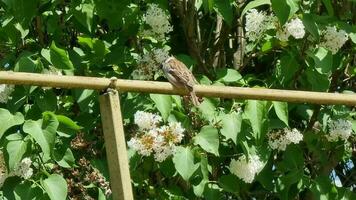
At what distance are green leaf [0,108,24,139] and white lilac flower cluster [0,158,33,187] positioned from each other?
13cm

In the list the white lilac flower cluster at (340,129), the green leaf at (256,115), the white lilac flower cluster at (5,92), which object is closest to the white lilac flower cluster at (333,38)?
the white lilac flower cluster at (340,129)

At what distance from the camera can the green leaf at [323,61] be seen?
10.3ft

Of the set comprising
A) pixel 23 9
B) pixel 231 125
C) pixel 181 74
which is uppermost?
pixel 23 9

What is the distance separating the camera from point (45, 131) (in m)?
2.69

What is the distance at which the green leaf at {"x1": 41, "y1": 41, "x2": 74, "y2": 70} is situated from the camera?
9.77 feet

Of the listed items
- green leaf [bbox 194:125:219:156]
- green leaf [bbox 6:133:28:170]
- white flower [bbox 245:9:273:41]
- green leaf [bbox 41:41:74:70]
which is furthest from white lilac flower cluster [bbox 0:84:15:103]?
white flower [bbox 245:9:273:41]

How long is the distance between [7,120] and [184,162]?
2.05ft

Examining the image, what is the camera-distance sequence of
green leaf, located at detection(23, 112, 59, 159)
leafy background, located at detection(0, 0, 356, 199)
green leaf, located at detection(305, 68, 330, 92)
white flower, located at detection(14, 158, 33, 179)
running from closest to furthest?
green leaf, located at detection(23, 112, 59, 159) → white flower, located at detection(14, 158, 33, 179) → leafy background, located at detection(0, 0, 356, 199) → green leaf, located at detection(305, 68, 330, 92)

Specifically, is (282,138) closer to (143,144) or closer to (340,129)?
(340,129)

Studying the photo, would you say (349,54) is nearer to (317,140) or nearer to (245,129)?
(317,140)

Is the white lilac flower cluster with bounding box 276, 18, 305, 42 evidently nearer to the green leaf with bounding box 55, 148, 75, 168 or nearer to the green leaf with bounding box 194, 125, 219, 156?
the green leaf with bounding box 194, 125, 219, 156

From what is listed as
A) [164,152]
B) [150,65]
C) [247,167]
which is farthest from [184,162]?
[150,65]

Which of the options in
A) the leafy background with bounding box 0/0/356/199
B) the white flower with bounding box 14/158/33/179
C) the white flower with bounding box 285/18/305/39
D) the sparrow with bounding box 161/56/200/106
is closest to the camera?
the sparrow with bounding box 161/56/200/106

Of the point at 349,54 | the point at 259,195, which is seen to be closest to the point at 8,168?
the point at 259,195
